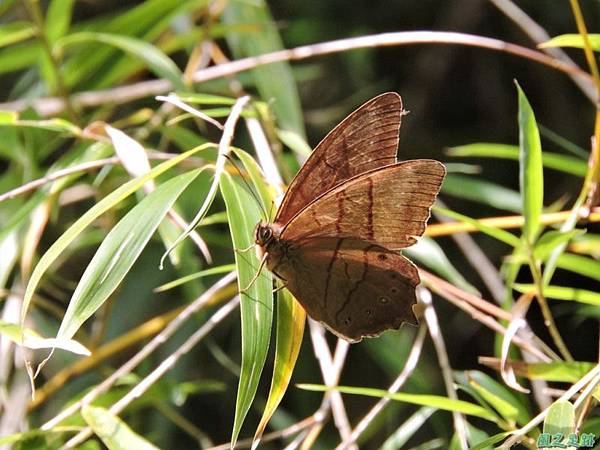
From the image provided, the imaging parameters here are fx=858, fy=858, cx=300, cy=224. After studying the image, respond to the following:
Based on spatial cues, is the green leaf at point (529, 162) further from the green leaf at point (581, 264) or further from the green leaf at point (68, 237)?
the green leaf at point (68, 237)

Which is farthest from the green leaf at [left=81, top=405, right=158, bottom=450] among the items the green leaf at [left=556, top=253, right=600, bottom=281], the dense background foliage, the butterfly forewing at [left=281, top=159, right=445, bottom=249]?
the green leaf at [left=556, top=253, right=600, bottom=281]

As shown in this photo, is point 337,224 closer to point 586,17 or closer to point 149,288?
point 149,288

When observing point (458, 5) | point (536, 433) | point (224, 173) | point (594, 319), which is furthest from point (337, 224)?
point (458, 5)

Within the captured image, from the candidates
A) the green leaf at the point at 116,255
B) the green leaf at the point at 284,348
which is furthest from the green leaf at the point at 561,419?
the green leaf at the point at 116,255

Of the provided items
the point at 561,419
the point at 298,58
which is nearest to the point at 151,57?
the point at 298,58

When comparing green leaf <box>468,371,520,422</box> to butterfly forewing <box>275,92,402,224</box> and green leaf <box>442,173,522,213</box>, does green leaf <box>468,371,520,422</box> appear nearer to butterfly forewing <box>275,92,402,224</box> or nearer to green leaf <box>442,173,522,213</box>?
butterfly forewing <box>275,92,402,224</box>
